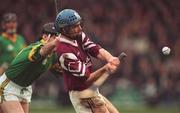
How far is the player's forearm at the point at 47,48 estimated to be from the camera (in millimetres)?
10508

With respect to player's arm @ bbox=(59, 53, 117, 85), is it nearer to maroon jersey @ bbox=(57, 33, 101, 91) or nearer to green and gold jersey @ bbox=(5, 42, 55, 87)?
maroon jersey @ bbox=(57, 33, 101, 91)

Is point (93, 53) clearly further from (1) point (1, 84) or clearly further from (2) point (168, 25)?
(2) point (168, 25)

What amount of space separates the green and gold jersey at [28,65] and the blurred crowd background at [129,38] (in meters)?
8.08

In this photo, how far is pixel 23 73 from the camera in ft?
37.1

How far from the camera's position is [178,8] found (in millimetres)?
20562

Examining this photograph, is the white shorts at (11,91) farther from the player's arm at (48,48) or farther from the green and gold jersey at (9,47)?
the green and gold jersey at (9,47)

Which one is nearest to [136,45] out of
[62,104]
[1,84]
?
[62,104]

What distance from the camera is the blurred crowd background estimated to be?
1997cm

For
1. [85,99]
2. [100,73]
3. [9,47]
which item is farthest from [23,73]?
[9,47]

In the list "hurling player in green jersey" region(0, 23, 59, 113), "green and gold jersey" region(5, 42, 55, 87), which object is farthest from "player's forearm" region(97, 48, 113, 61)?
"green and gold jersey" region(5, 42, 55, 87)

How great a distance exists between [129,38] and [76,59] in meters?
10.4

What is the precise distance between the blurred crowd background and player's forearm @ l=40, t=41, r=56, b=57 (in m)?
8.74

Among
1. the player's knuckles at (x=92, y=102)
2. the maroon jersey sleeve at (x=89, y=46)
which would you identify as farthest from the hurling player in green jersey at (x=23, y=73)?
the player's knuckles at (x=92, y=102)

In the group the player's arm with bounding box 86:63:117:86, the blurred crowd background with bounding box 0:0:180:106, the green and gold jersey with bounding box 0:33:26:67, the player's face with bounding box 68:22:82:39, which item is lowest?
the player's arm with bounding box 86:63:117:86
